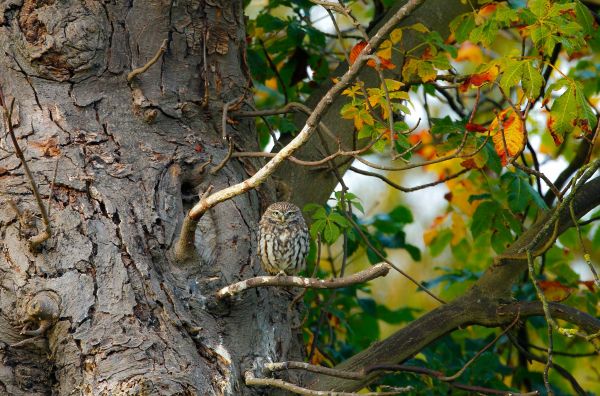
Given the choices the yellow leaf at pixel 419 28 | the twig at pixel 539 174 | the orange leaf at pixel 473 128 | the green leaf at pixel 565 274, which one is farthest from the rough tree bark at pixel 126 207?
the green leaf at pixel 565 274

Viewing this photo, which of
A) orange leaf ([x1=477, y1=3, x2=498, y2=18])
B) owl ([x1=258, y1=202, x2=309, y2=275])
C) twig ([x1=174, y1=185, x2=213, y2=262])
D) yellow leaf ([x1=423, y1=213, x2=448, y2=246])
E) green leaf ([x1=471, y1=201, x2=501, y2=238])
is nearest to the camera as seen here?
twig ([x1=174, y1=185, x2=213, y2=262])

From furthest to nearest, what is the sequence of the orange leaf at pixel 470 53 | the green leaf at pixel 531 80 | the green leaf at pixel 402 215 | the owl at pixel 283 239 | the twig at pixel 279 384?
the orange leaf at pixel 470 53 → the green leaf at pixel 402 215 → the owl at pixel 283 239 → the green leaf at pixel 531 80 → the twig at pixel 279 384

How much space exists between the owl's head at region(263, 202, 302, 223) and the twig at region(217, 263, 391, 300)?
902 millimetres

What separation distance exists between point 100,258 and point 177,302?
0.37 m

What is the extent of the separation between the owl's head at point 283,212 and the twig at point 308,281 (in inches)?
35.5

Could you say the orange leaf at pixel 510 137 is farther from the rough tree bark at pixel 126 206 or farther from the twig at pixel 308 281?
the twig at pixel 308 281

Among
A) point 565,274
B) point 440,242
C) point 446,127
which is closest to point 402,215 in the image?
point 440,242

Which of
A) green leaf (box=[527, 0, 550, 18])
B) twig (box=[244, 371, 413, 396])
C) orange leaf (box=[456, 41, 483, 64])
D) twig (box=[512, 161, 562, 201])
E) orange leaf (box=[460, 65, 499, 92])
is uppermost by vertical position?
orange leaf (box=[456, 41, 483, 64])

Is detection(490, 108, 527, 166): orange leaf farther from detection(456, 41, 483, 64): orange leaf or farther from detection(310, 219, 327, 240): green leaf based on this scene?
detection(456, 41, 483, 64): orange leaf

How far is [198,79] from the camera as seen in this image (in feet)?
13.9

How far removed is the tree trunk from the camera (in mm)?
3404

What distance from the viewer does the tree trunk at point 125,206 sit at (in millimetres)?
3404

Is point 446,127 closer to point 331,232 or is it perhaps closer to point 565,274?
point 331,232

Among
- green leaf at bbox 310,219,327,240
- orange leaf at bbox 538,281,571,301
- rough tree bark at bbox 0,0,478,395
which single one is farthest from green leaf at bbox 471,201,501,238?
rough tree bark at bbox 0,0,478,395
